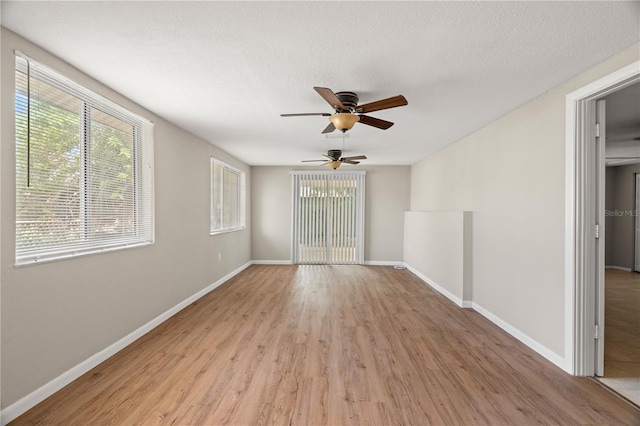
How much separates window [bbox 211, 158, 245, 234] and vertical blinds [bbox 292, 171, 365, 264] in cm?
132

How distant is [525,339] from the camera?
3.03m

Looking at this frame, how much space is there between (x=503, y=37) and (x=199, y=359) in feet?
10.9

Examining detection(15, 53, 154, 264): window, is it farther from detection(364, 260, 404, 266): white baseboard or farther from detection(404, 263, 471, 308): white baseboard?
detection(364, 260, 404, 266): white baseboard

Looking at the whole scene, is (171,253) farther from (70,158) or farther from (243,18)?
(243,18)

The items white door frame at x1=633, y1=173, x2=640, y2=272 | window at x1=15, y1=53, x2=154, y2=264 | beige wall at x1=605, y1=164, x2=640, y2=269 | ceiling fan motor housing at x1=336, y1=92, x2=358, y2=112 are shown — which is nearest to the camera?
window at x1=15, y1=53, x2=154, y2=264

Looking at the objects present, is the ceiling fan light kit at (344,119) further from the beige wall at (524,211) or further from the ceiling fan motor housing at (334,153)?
the ceiling fan motor housing at (334,153)

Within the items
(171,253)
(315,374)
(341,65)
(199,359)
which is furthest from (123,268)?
(341,65)

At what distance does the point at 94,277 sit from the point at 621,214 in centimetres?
919

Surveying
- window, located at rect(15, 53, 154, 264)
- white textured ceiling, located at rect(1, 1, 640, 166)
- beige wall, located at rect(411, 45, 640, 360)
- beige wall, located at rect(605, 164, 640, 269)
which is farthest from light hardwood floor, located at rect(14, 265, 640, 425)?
beige wall, located at rect(605, 164, 640, 269)

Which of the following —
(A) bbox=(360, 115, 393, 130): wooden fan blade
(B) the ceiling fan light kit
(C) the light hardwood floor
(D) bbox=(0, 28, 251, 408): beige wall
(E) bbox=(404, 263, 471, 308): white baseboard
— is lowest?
(C) the light hardwood floor

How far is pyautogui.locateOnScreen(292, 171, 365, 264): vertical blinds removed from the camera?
750cm

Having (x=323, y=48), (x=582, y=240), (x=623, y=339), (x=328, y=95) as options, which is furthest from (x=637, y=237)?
(x=323, y=48)

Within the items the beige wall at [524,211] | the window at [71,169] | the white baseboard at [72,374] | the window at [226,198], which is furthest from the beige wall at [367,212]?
the window at [71,169]

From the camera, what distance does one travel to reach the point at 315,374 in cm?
246
